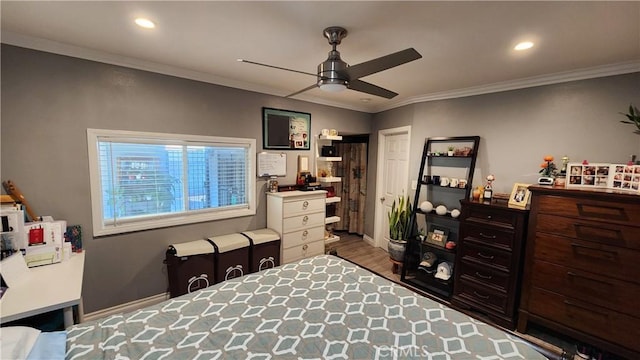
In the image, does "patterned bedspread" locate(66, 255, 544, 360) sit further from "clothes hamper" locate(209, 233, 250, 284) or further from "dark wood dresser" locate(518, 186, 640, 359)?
"dark wood dresser" locate(518, 186, 640, 359)

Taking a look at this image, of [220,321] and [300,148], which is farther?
[300,148]

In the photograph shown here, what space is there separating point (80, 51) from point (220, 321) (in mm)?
2435

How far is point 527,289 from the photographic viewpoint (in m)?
2.34

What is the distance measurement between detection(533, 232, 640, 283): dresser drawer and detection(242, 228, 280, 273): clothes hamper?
8.29ft

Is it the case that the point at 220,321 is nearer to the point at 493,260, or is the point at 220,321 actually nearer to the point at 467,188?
the point at 493,260

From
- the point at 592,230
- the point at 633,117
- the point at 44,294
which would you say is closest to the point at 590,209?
the point at 592,230

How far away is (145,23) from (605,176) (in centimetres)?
362

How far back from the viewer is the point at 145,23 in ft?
5.60

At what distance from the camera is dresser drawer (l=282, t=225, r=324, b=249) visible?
10.5ft

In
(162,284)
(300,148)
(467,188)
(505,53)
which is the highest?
(505,53)

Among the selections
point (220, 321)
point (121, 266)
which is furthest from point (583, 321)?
point (121, 266)

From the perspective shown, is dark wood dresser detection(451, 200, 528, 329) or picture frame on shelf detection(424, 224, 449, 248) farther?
picture frame on shelf detection(424, 224, 449, 248)

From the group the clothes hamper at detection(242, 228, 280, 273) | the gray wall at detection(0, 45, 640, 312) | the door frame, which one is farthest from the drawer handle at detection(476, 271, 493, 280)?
the clothes hamper at detection(242, 228, 280, 273)

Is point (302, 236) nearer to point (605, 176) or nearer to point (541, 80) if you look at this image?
point (605, 176)
